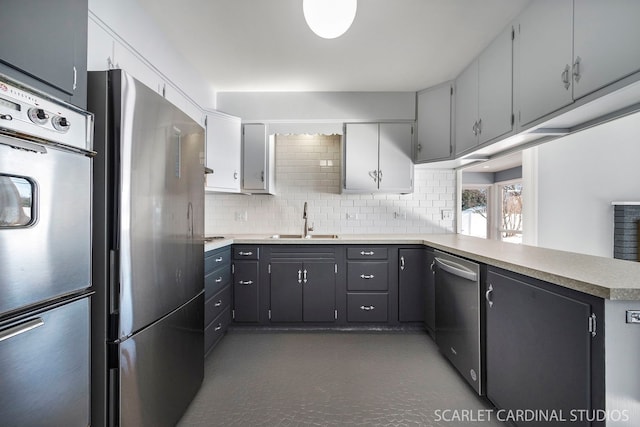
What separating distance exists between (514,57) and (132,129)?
235 centimetres

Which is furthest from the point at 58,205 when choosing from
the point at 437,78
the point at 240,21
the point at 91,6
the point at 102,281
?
the point at 437,78

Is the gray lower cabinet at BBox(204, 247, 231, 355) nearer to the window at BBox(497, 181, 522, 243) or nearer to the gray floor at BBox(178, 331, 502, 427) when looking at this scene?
the gray floor at BBox(178, 331, 502, 427)

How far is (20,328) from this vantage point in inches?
33.4

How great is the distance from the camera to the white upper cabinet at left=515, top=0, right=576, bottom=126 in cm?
160

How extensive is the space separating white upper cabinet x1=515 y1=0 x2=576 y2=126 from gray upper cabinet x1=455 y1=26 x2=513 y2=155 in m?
0.12

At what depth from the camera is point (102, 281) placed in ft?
3.86

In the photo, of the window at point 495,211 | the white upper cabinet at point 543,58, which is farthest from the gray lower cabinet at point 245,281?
the window at point 495,211

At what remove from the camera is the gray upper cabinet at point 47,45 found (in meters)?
0.84

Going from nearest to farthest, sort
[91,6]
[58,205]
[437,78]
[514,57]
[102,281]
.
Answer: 1. [58,205]
2. [102,281]
3. [91,6]
4. [514,57]
5. [437,78]

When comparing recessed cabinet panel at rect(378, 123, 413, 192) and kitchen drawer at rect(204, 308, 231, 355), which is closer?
kitchen drawer at rect(204, 308, 231, 355)

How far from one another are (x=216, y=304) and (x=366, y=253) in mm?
1450

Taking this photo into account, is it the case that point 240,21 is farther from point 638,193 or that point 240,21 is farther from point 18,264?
point 638,193

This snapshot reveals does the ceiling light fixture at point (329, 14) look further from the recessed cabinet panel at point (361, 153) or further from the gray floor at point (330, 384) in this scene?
the gray floor at point (330, 384)

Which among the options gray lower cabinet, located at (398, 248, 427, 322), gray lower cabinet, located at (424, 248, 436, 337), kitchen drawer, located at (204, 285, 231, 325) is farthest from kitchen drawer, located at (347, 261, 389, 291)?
kitchen drawer, located at (204, 285, 231, 325)
